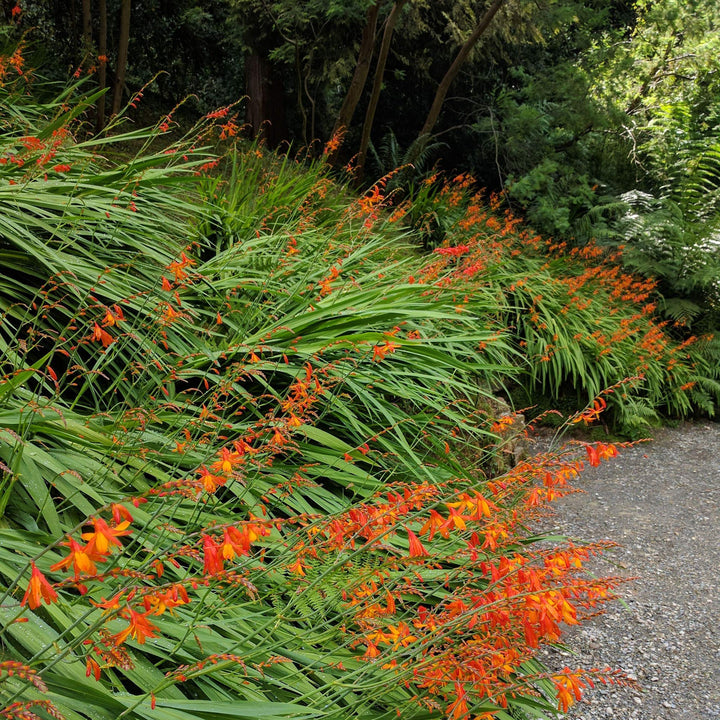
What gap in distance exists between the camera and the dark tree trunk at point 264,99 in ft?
21.2

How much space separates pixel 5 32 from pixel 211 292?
8.35 feet

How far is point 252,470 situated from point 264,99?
5184 mm

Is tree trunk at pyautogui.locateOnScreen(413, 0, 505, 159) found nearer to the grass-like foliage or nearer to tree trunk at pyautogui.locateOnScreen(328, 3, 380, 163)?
tree trunk at pyautogui.locateOnScreen(328, 3, 380, 163)

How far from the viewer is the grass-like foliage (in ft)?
4.04

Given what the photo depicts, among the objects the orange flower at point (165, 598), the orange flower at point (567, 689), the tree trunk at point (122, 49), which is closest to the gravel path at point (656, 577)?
the orange flower at point (567, 689)

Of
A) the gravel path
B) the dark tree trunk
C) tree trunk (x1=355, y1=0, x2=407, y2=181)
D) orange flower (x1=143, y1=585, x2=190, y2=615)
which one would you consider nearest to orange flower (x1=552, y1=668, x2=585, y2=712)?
the gravel path

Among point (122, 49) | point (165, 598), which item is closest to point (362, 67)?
point (122, 49)

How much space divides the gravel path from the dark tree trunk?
14.0 ft

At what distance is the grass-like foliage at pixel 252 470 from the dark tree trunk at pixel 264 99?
1810 millimetres

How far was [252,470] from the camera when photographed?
2.20 meters

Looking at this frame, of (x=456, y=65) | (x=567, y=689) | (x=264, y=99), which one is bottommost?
(x=264, y=99)

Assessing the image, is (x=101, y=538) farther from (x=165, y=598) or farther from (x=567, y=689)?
(x=567, y=689)

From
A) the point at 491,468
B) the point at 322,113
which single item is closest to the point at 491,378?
the point at 491,468

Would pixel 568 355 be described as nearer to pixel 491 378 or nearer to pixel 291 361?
pixel 491 378
